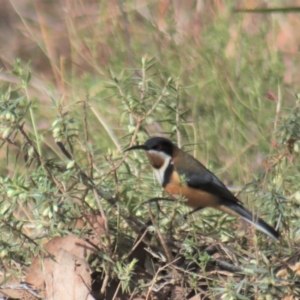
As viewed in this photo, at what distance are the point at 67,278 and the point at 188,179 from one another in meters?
0.81

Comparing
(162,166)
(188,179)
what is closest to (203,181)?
(188,179)

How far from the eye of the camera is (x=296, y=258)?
3.37m

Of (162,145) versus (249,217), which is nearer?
(249,217)

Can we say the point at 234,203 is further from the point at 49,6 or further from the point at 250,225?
the point at 49,6

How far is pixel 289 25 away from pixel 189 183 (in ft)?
10.6

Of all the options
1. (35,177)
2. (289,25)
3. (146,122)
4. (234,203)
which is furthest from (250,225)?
(289,25)

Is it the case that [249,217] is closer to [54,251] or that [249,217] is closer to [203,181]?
→ [203,181]

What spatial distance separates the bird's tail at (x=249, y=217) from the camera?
3375 millimetres

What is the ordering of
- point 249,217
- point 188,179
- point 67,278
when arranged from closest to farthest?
point 67,278 → point 249,217 → point 188,179

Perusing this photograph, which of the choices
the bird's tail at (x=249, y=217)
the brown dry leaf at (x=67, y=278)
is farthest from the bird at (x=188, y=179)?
the brown dry leaf at (x=67, y=278)

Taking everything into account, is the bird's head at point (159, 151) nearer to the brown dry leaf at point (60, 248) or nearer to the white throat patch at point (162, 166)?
the white throat patch at point (162, 166)

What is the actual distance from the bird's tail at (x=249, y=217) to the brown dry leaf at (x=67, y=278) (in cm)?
72

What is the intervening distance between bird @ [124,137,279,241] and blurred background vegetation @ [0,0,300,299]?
74 millimetres

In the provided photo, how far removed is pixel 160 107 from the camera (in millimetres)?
3553
